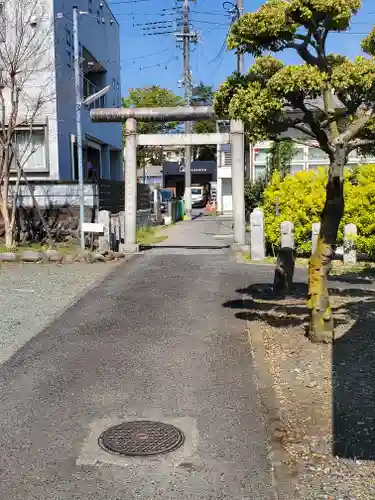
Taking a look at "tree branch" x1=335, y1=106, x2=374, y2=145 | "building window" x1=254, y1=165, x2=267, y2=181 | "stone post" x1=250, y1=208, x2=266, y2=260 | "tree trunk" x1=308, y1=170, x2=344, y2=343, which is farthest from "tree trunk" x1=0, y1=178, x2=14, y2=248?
"building window" x1=254, y1=165, x2=267, y2=181

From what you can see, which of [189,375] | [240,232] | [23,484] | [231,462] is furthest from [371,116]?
[240,232]

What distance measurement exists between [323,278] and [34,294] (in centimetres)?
535

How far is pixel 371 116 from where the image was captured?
6117mm

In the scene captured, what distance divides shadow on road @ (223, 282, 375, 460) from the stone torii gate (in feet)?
18.0

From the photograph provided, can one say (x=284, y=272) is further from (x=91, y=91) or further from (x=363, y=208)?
(x=91, y=91)

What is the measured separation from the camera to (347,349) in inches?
248

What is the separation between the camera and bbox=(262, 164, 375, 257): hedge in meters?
13.4

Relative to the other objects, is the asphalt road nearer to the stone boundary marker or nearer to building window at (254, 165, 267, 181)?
the stone boundary marker

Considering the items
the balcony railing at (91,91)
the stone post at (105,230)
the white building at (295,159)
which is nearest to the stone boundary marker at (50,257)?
the stone post at (105,230)

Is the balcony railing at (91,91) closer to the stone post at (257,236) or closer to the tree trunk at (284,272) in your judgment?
the stone post at (257,236)

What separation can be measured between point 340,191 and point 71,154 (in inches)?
508

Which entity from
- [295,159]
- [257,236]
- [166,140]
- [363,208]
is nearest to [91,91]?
[166,140]

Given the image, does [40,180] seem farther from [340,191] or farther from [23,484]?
[23,484]

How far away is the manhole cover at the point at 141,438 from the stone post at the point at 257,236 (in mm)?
9675
